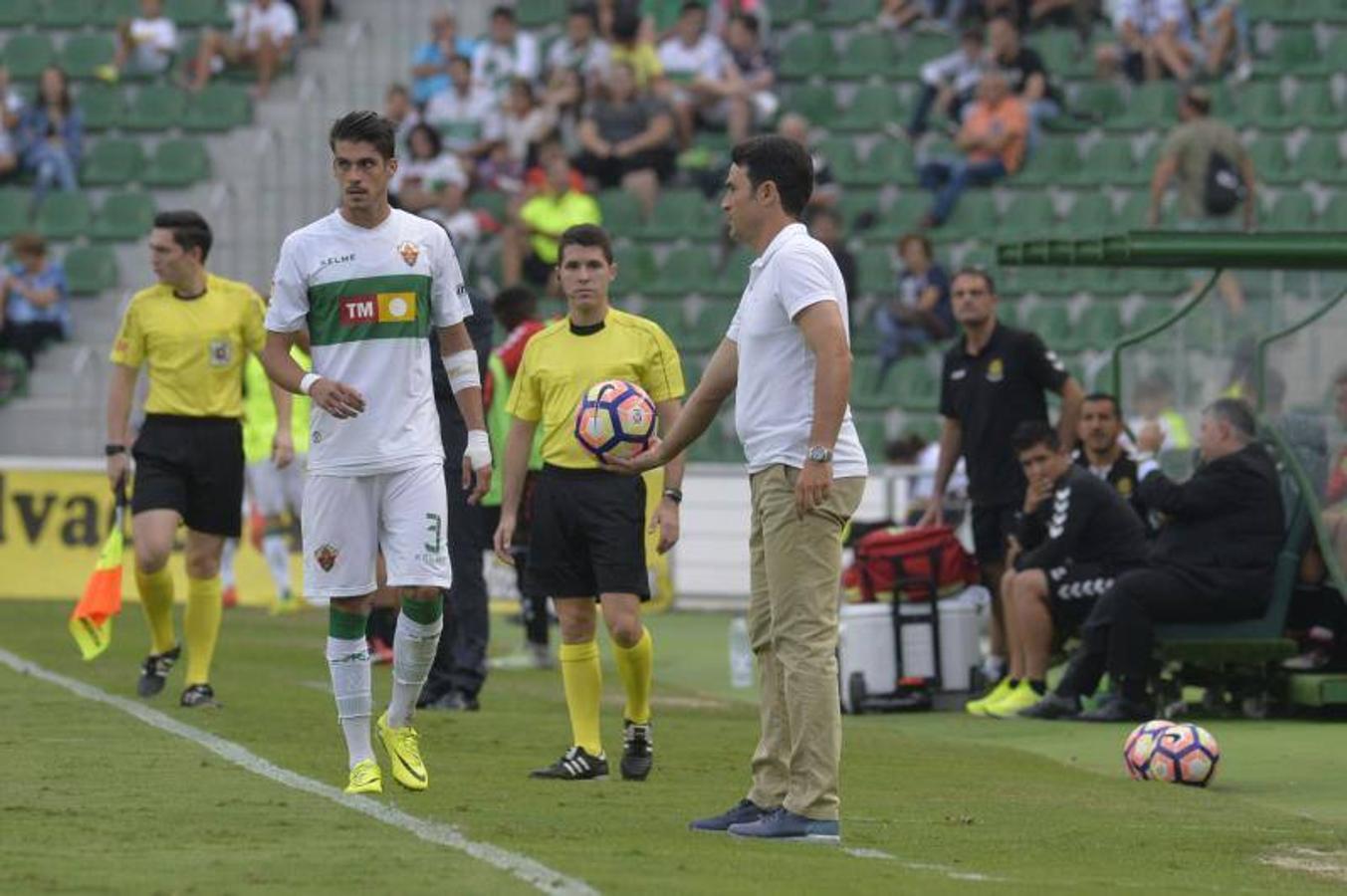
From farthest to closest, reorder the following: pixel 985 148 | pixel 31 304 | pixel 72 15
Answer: pixel 72 15
pixel 31 304
pixel 985 148

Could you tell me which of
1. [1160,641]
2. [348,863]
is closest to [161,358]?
[1160,641]

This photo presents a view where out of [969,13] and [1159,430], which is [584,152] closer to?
[969,13]

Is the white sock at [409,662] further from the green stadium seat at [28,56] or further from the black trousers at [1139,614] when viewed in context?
the green stadium seat at [28,56]

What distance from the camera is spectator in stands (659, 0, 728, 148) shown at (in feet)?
85.9

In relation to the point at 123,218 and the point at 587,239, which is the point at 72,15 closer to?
the point at 123,218

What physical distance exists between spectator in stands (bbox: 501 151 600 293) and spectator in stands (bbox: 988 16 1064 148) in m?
3.85

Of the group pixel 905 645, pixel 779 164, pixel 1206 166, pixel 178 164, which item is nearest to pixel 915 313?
pixel 1206 166

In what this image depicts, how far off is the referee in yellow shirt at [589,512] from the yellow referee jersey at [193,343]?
117 inches

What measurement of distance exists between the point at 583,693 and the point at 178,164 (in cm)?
1814

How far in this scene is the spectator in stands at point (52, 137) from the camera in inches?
1078

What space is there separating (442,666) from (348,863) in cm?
634

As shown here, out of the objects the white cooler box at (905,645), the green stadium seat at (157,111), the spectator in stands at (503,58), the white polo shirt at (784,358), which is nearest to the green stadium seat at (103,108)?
the green stadium seat at (157,111)

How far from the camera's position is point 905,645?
14953 millimetres

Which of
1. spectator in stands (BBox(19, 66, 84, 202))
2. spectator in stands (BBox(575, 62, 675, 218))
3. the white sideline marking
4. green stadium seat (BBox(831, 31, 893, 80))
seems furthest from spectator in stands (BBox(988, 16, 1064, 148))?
the white sideline marking
